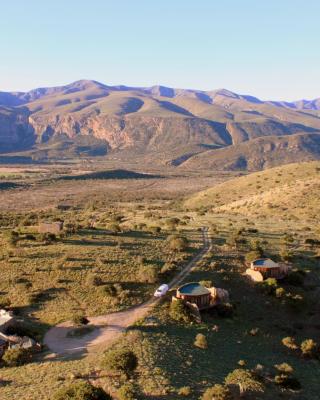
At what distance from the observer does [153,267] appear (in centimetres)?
4275

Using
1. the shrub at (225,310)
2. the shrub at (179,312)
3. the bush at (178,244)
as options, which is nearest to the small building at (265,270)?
the shrub at (225,310)

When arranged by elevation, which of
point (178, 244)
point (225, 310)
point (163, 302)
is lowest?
point (225, 310)

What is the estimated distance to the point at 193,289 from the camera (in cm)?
3872

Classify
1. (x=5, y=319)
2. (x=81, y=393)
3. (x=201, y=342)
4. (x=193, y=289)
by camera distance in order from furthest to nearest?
(x=193, y=289) → (x=5, y=319) → (x=201, y=342) → (x=81, y=393)

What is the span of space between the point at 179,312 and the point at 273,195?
65324 millimetres

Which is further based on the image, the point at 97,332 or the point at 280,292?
the point at 280,292

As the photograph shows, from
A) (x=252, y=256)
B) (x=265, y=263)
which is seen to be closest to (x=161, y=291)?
(x=265, y=263)

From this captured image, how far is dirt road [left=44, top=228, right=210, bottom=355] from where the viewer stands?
31.2 metres

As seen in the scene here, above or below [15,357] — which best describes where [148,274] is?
above

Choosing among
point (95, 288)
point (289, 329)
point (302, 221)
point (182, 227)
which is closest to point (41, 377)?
point (95, 288)

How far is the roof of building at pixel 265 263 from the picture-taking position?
149 ft

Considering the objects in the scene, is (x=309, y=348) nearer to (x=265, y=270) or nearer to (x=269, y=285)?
(x=269, y=285)

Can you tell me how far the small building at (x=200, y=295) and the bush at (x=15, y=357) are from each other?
13.6 metres

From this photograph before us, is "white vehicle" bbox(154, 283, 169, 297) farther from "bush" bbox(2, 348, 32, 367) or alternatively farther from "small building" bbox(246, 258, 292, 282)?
"bush" bbox(2, 348, 32, 367)
